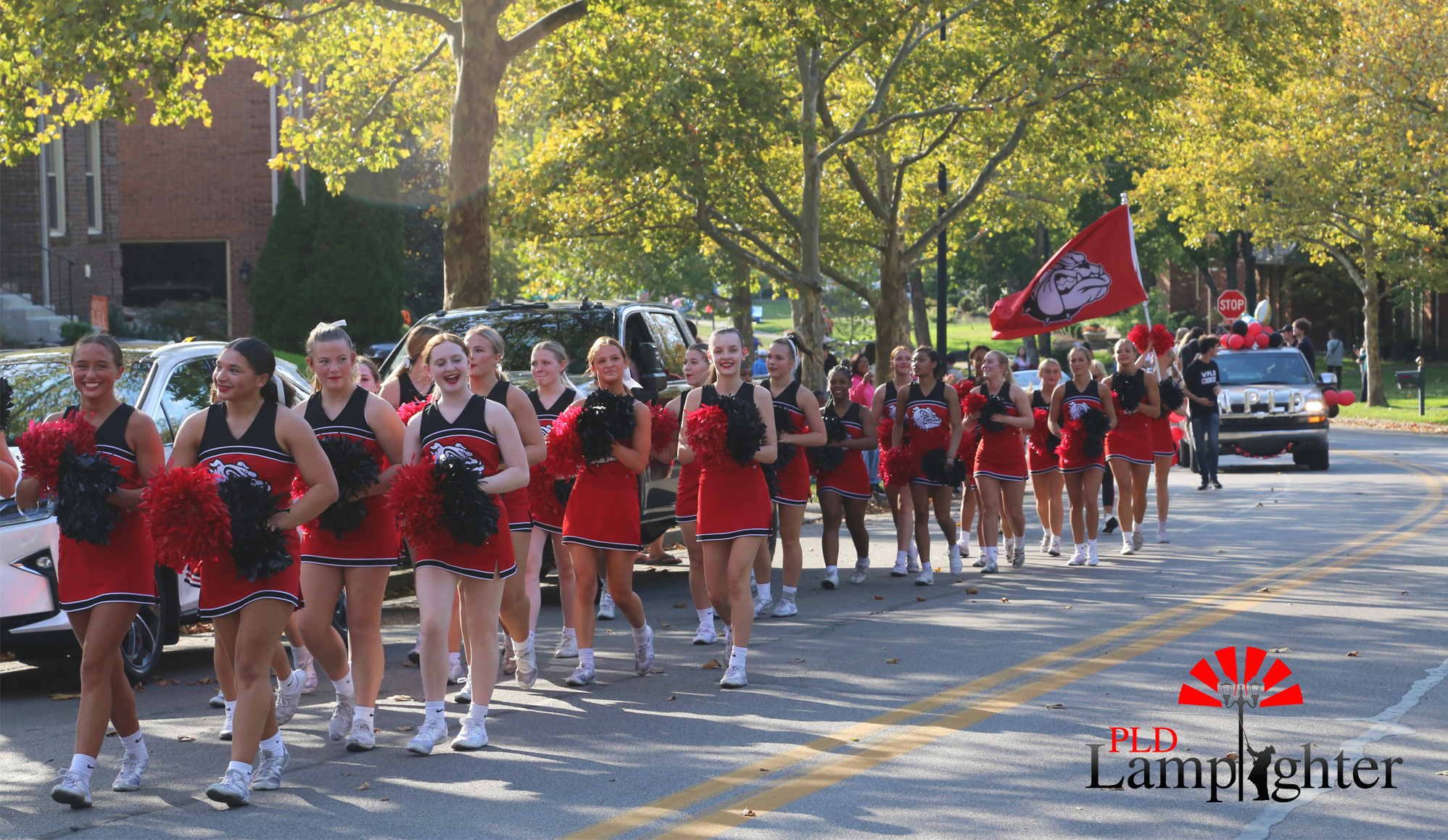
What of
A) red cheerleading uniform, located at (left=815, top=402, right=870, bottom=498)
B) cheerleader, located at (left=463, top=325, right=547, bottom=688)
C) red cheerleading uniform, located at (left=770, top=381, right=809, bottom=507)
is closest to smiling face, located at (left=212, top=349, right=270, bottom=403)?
cheerleader, located at (left=463, top=325, right=547, bottom=688)

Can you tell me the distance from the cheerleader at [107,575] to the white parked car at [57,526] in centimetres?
141

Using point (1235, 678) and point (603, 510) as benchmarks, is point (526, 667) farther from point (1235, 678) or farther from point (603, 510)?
point (1235, 678)

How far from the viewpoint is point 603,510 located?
27.6ft

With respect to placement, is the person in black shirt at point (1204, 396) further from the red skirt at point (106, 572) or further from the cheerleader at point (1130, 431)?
the red skirt at point (106, 572)

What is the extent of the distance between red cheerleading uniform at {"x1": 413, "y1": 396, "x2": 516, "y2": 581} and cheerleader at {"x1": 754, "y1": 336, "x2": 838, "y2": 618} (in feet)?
10.4

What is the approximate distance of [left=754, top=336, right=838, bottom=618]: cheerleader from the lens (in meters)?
9.95

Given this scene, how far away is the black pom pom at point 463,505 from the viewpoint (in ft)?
21.7

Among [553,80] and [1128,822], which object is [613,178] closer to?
[553,80]

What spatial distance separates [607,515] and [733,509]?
730 millimetres

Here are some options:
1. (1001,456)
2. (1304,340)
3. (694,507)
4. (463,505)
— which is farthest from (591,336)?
(1304,340)

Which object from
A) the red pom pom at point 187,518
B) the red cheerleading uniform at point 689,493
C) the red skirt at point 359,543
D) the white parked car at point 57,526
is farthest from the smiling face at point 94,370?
the red cheerleading uniform at point 689,493

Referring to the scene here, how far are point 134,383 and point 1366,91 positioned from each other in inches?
1231

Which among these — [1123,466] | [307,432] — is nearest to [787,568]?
[1123,466]

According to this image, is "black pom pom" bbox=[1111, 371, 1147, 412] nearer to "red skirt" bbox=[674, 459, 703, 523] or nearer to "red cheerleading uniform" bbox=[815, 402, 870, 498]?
"red cheerleading uniform" bbox=[815, 402, 870, 498]
